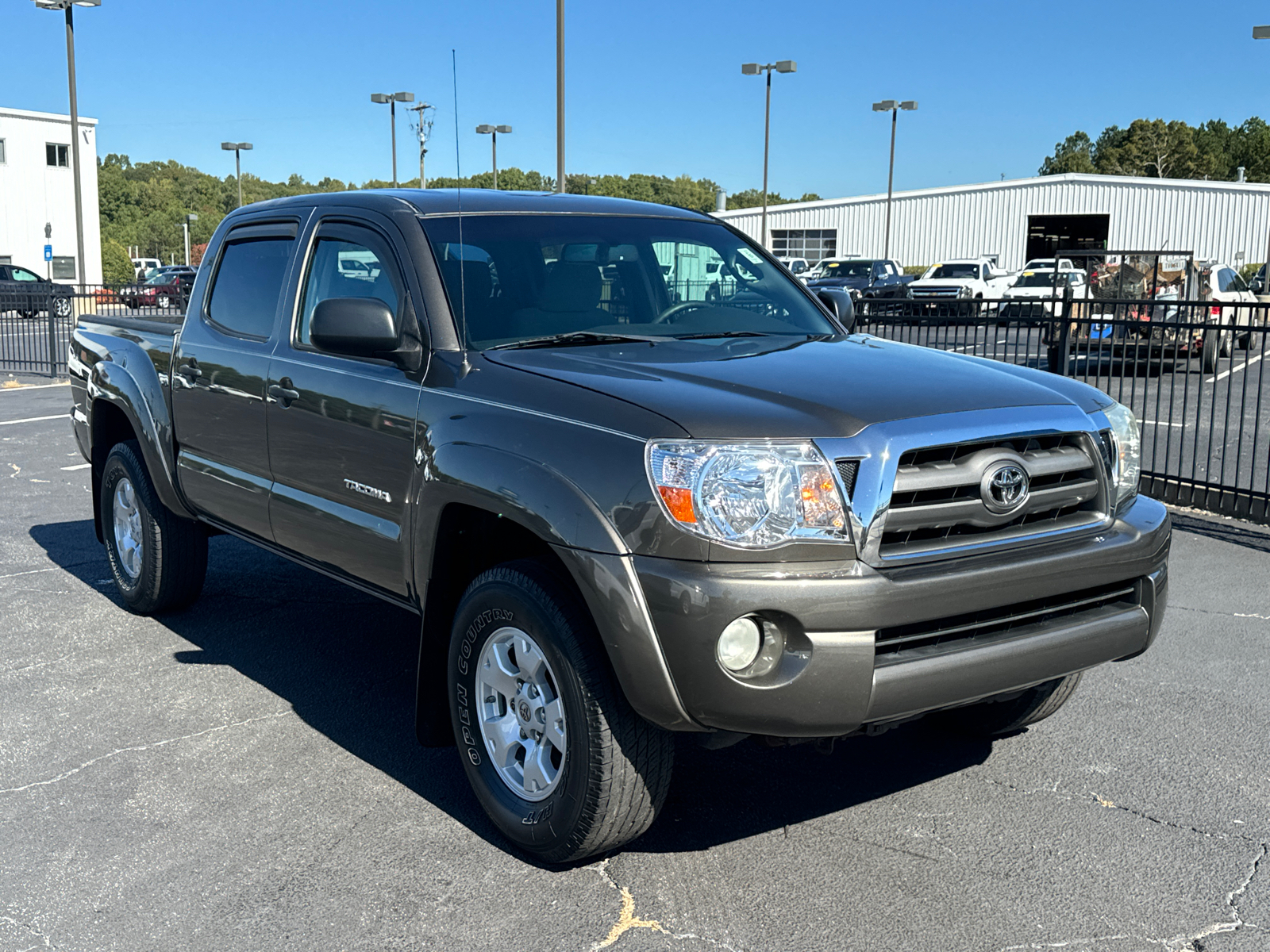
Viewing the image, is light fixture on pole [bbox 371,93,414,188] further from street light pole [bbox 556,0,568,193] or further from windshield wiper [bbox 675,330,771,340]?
windshield wiper [bbox 675,330,771,340]

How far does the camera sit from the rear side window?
5086 millimetres

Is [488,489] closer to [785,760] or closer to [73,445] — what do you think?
[785,760]

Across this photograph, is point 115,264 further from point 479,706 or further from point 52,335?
point 479,706

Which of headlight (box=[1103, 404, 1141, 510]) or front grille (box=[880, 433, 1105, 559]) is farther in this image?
headlight (box=[1103, 404, 1141, 510])

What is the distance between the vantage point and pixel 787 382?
3.59 metres

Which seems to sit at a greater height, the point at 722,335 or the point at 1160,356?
the point at 722,335

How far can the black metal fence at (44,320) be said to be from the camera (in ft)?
63.5

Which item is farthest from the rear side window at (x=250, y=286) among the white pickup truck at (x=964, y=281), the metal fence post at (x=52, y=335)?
the white pickup truck at (x=964, y=281)

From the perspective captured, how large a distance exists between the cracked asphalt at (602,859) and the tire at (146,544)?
0.33 meters

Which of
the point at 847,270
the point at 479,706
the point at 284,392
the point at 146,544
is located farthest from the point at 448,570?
the point at 847,270

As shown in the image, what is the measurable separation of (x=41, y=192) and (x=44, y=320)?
4692 cm

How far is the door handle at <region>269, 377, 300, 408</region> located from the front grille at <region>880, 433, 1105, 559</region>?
244 cm

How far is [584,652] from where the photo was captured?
3346mm

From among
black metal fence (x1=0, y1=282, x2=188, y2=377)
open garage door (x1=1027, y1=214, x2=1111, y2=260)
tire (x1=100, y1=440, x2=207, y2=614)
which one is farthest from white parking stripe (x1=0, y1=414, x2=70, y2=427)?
open garage door (x1=1027, y1=214, x2=1111, y2=260)
